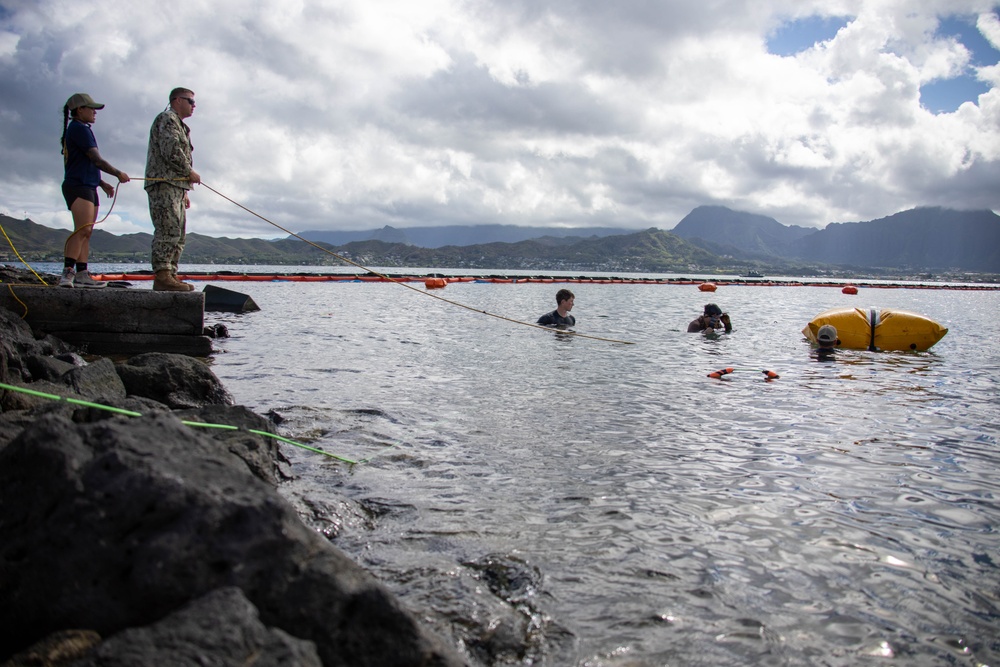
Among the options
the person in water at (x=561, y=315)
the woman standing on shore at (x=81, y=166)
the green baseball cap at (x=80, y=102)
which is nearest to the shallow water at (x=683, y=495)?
the woman standing on shore at (x=81, y=166)

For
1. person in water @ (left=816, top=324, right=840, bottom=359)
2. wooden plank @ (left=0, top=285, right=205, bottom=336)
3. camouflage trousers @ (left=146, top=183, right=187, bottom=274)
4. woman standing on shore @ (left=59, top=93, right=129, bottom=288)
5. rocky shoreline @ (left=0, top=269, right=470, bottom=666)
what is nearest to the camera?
rocky shoreline @ (left=0, top=269, right=470, bottom=666)

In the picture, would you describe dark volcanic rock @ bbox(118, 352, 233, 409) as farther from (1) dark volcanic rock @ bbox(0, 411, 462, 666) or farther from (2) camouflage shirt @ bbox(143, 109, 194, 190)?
(2) camouflage shirt @ bbox(143, 109, 194, 190)

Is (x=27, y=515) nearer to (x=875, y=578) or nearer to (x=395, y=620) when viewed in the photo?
(x=395, y=620)

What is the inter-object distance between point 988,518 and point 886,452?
217cm

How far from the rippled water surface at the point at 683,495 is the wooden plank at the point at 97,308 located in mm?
1404

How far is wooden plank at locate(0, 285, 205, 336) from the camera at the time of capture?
12.2 metres

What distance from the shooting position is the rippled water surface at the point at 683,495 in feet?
13.7

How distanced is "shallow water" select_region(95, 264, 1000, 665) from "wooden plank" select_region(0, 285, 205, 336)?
6.27 ft

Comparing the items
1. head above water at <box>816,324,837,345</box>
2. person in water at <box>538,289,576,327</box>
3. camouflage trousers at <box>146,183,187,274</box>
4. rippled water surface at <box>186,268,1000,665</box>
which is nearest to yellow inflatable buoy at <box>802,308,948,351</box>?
head above water at <box>816,324,837,345</box>

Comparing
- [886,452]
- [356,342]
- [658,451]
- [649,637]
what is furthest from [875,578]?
[356,342]

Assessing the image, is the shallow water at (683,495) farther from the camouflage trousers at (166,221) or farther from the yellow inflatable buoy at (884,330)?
the yellow inflatable buoy at (884,330)

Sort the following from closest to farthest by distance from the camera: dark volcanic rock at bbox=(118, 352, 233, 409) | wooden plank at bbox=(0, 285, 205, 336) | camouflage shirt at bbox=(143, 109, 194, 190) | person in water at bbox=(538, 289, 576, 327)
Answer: dark volcanic rock at bbox=(118, 352, 233, 409) → camouflage shirt at bbox=(143, 109, 194, 190) → wooden plank at bbox=(0, 285, 205, 336) → person in water at bbox=(538, 289, 576, 327)

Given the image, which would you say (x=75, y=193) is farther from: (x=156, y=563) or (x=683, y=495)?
(x=683, y=495)

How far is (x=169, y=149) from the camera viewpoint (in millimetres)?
12008
